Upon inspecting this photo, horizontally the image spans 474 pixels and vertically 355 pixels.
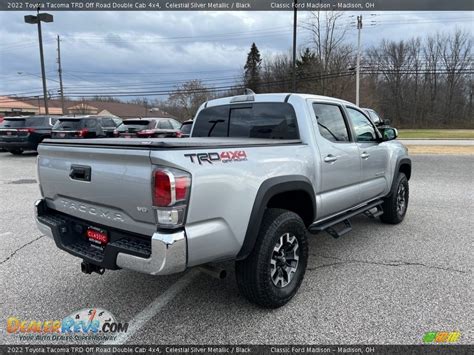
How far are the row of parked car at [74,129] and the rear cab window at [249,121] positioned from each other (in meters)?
9.60

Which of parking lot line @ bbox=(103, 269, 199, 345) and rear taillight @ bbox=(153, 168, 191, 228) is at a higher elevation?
rear taillight @ bbox=(153, 168, 191, 228)

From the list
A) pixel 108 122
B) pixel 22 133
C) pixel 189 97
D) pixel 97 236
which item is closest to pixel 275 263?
pixel 97 236

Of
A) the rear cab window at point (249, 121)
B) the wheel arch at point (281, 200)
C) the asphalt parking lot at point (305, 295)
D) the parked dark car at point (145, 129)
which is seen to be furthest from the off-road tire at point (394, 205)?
the parked dark car at point (145, 129)

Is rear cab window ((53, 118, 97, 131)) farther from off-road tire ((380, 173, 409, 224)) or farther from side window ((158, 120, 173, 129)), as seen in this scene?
off-road tire ((380, 173, 409, 224))

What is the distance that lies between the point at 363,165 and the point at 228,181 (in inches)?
99.2

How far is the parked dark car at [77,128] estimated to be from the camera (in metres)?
14.8

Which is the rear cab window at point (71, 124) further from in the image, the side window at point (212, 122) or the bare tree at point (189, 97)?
the bare tree at point (189, 97)

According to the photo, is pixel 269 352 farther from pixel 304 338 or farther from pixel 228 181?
pixel 228 181

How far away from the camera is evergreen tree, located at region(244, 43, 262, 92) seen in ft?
191

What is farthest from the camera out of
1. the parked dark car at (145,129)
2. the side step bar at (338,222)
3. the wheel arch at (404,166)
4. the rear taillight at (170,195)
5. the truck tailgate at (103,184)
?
the parked dark car at (145,129)

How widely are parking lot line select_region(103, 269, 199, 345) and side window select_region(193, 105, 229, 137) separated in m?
1.74

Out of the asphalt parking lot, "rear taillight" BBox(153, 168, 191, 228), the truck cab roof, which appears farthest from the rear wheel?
"rear taillight" BBox(153, 168, 191, 228)

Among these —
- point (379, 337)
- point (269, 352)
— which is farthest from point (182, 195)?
point (379, 337)

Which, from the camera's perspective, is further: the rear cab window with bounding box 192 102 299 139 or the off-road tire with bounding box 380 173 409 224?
the off-road tire with bounding box 380 173 409 224
